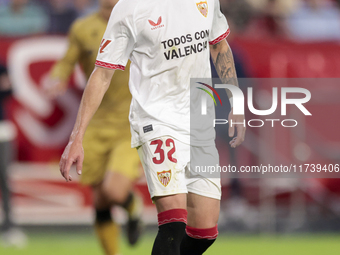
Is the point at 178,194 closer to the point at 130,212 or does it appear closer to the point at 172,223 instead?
the point at 172,223

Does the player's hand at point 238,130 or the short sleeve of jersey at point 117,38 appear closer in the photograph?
the short sleeve of jersey at point 117,38

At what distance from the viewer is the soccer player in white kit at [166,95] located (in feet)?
13.0

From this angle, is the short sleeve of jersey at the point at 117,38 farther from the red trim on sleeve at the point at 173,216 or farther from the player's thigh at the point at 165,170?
the red trim on sleeve at the point at 173,216

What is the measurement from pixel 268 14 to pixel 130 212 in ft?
15.1

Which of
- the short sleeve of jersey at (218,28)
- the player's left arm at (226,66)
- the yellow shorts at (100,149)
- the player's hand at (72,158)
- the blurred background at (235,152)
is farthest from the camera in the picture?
the blurred background at (235,152)

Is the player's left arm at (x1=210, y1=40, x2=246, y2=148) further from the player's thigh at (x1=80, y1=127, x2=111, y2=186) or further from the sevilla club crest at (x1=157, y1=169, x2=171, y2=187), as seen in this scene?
the player's thigh at (x1=80, y1=127, x2=111, y2=186)

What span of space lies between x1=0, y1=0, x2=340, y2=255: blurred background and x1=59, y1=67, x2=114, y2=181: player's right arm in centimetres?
471

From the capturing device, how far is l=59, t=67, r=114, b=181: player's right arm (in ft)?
12.3

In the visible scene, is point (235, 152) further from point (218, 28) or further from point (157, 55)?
point (157, 55)

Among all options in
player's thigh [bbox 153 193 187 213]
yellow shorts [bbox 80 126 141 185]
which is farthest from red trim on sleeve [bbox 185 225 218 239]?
→ yellow shorts [bbox 80 126 141 185]

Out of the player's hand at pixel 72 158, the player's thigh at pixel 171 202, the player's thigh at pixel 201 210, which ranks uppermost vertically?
the player's hand at pixel 72 158

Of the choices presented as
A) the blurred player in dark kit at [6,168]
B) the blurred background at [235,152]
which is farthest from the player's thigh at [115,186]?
the blurred player in dark kit at [6,168]

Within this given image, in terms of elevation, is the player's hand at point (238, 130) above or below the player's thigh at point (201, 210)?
above

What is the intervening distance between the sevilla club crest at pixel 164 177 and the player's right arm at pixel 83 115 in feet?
1.72
